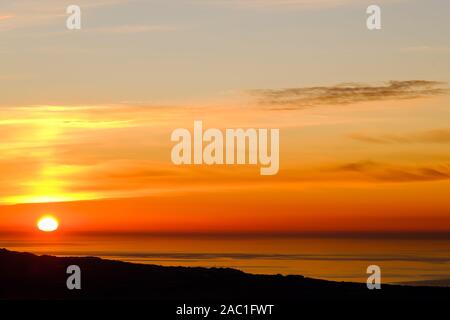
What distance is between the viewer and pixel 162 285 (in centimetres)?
3083

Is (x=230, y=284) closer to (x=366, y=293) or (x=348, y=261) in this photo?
(x=366, y=293)

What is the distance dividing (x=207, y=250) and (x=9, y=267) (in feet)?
160

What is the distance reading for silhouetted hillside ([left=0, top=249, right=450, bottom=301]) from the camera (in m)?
29.0

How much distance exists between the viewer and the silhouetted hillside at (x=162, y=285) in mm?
28953
